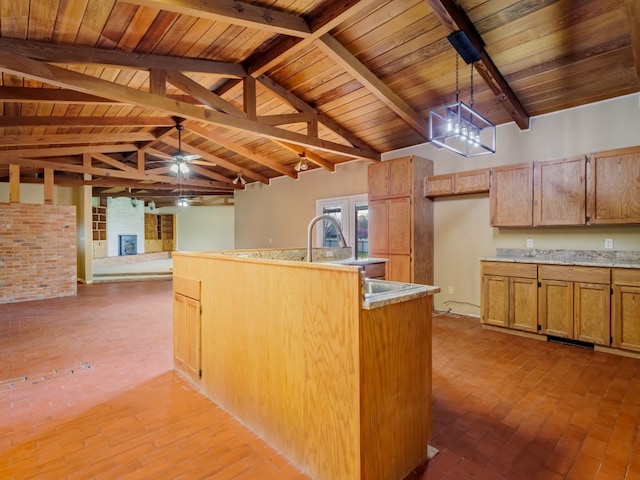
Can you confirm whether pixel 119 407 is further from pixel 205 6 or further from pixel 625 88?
pixel 625 88

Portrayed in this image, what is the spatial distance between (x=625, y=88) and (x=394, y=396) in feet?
14.1

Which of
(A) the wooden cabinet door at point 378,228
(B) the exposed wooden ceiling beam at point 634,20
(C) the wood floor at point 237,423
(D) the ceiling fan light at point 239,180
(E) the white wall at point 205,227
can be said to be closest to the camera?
(C) the wood floor at point 237,423

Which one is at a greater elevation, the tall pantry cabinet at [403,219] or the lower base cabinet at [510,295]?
the tall pantry cabinet at [403,219]

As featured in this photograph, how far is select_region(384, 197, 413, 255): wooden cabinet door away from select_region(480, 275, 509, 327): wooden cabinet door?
1174 millimetres

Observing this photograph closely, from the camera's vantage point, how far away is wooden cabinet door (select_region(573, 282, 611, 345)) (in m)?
3.43

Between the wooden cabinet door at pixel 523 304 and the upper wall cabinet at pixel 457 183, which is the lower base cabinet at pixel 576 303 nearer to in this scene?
the wooden cabinet door at pixel 523 304

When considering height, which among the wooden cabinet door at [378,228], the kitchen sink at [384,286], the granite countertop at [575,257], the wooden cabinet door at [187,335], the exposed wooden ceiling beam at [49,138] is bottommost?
the wooden cabinet door at [187,335]

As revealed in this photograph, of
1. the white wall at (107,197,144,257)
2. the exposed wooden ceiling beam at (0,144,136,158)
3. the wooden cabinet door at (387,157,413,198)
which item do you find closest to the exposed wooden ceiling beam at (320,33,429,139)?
the wooden cabinet door at (387,157,413,198)

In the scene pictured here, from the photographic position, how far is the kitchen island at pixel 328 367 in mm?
1523

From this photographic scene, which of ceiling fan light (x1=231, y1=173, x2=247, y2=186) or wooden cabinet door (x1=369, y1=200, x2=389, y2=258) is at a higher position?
ceiling fan light (x1=231, y1=173, x2=247, y2=186)

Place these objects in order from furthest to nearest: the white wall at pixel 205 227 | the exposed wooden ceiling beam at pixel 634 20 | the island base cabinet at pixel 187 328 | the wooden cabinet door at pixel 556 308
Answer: the white wall at pixel 205 227 < the wooden cabinet door at pixel 556 308 < the island base cabinet at pixel 187 328 < the exposed wooden ceiling beam at pixel 634 20

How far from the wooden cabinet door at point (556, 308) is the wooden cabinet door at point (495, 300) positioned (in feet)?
1.23

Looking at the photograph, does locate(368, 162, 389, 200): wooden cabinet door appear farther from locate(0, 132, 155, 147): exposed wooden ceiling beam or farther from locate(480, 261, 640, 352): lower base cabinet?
locate(0, 132, 155, 147): exposed wooden ceiling beam

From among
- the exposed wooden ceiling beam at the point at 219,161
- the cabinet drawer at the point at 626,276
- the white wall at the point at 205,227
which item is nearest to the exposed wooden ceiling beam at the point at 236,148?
the exposed wooden ceiling beam at the point at 219,161
